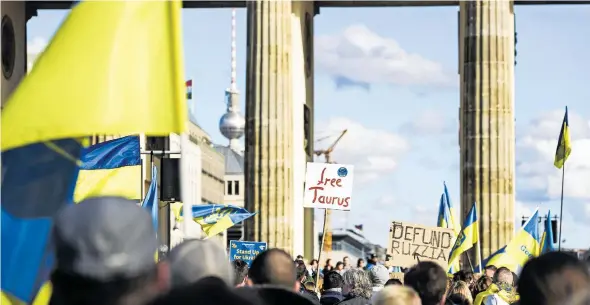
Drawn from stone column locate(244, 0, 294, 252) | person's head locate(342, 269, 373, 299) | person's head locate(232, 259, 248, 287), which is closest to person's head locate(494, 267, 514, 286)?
person's head locate(342, 269, 373, 299)

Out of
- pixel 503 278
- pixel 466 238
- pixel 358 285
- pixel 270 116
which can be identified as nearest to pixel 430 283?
pixel 358 285

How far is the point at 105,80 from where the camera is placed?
6633mm

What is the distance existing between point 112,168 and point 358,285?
251cm

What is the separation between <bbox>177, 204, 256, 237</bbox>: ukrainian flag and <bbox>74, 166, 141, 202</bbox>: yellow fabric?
44.4ft

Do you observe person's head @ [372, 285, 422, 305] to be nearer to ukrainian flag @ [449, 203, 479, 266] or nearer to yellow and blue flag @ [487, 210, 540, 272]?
yellow and blue flag @ [487, 210, 540, 272]

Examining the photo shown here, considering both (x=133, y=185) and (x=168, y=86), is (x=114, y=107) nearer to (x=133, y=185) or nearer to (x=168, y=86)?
(x=168, y=86)

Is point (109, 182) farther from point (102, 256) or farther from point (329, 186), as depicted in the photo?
point (329, 186)

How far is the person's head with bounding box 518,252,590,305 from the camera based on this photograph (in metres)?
5.75

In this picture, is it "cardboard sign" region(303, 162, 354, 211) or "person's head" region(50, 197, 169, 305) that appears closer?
"person's head" region(50, 197, 169, 305)

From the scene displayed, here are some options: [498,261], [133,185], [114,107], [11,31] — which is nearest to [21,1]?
[11,31]

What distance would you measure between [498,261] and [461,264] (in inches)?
622

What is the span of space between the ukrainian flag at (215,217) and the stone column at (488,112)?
16.1 meters

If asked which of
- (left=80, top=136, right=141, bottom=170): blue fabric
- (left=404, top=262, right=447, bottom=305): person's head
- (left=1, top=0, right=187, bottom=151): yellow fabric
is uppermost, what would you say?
(left=1, top=0, right=187, bottom=151): yellow fabric

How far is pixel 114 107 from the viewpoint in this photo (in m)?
6.60
